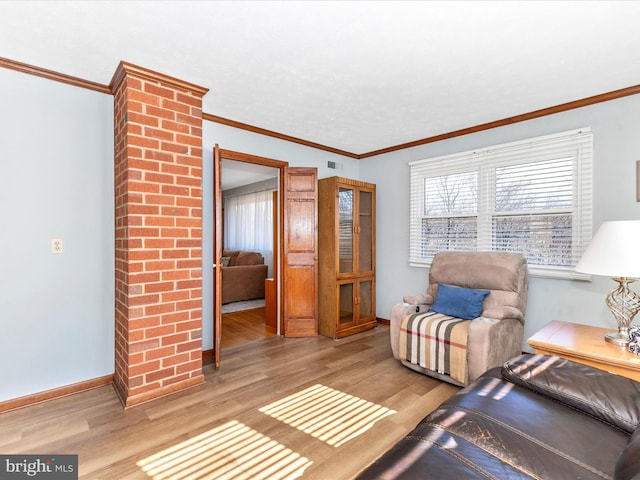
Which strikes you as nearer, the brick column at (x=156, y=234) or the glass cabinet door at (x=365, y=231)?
the brick column at (x=156, y=234)

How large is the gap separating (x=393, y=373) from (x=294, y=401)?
98 cm

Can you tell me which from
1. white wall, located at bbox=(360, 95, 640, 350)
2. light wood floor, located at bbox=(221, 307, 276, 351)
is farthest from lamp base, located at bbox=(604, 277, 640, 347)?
light wood floor, located at bbox=(221, 307, 276, 351)

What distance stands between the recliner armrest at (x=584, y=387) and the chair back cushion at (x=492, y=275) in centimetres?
134

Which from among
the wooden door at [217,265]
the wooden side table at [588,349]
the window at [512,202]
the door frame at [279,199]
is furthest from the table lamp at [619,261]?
the door frame at [279,199]

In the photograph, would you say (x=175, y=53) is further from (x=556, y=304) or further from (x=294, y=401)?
(x=556, y=304)

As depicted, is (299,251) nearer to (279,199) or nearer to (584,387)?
(279,199)

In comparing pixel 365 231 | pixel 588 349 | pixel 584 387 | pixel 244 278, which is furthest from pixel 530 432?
pixel 244 278

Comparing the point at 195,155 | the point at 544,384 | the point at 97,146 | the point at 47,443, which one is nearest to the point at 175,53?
the point at 195,155

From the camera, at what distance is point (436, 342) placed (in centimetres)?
271

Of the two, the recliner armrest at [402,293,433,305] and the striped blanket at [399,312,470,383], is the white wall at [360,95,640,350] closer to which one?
the recliner armrest at [402,293,433,305]

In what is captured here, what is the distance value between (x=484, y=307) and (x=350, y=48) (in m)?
2.42

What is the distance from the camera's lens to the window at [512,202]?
2926 mm

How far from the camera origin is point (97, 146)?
259 centimetres

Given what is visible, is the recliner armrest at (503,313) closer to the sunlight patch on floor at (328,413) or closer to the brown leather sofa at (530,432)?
the brown leather sofa at (530,432)
